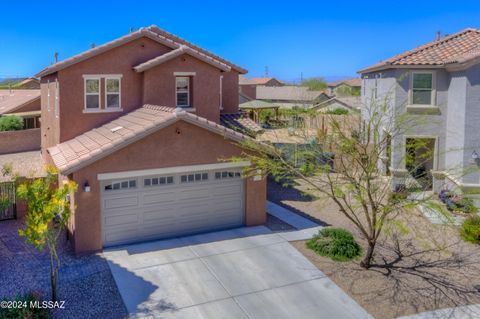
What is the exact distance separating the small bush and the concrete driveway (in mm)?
810

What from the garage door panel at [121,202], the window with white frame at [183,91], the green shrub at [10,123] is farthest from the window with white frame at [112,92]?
the green shrub at [10,123]

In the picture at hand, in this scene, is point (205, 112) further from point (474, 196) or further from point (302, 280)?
point (474, 196)

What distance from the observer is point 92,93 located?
19266 mm

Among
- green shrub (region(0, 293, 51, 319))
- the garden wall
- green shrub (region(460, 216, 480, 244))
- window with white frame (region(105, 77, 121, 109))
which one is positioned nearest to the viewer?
green shrub (region(0, 293, 51, 319))

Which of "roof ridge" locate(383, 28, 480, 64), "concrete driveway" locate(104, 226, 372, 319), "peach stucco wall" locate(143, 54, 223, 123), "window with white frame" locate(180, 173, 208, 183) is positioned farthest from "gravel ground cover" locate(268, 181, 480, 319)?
"roof ridge" locate(383, 28, 480, 64)

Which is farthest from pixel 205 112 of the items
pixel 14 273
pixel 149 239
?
pixel 14 273

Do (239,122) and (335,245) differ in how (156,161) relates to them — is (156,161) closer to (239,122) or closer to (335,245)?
(335,245)

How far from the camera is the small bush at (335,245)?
1460 cm

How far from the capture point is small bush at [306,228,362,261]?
1460 cm

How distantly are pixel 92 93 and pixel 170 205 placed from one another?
6.73m

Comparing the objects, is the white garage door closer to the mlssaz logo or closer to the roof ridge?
the mlssaz logo

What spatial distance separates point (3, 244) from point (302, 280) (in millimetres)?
10332

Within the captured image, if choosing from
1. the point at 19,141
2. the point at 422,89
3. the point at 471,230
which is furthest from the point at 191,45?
the point at 19,141

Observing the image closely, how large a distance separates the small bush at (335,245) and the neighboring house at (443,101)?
707 centimetres
